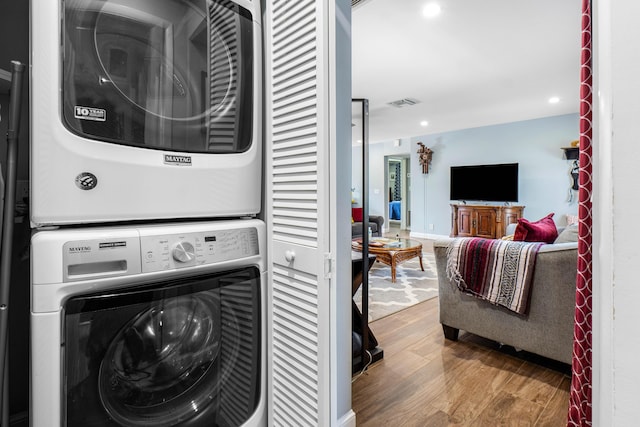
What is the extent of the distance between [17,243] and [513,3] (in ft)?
10.7

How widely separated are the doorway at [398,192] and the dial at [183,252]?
8456 mm

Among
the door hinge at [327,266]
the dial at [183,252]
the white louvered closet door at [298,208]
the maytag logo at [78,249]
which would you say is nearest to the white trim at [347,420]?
the white louvered closet door at [298,208]

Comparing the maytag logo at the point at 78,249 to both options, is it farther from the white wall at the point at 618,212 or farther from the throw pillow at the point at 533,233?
the throw pillow at the point at 533,233

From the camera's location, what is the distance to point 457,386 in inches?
79.4

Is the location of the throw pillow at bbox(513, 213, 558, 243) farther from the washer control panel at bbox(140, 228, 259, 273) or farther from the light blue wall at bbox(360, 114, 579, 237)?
the light blue wall at bbox(360, 114, 579, 237)

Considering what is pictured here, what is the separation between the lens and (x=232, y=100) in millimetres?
1281

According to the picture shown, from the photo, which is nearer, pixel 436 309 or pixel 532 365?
pixel 532 365

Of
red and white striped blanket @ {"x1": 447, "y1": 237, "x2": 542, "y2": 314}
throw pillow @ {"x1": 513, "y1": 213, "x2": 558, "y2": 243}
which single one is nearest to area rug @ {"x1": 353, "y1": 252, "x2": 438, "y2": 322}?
red and white striped blanket @ {"x1": 447, "y1": 237, "x2": 542, "y2": 314}

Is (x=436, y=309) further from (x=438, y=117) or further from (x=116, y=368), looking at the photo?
(x=438, y=117)

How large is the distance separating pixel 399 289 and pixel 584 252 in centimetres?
308

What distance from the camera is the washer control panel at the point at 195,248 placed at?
1.06 m

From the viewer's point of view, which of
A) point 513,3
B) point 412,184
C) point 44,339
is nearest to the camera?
point 44,339

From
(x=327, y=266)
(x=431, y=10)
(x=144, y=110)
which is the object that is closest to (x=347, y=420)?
(x=327, y=266)

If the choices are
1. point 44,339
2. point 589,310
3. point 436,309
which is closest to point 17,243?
point 44,339
